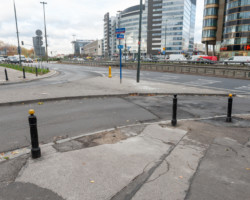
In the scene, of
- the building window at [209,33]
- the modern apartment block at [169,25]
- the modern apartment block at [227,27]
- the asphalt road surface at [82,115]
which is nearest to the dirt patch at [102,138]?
the asphalt road surface at [82,115]

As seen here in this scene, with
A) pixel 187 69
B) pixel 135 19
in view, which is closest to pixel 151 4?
pixel 135 19

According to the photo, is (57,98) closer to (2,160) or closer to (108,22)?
(2,160)

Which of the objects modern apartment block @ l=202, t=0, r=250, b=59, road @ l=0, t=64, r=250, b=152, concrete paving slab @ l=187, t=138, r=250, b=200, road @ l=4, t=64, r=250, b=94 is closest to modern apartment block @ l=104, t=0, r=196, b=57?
modern apartment block @ l=202, t=0, r=250, b=59

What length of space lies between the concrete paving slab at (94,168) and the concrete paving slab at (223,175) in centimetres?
91

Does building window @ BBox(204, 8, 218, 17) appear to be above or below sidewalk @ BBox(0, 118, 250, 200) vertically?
above

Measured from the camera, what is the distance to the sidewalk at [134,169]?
3070 millimetres

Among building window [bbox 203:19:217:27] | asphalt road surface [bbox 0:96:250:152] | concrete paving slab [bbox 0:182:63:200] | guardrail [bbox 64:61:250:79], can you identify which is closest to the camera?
concrete paving slab [bbox 0:182:63:200]

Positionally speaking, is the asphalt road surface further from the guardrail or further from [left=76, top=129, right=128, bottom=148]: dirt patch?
the guardrail

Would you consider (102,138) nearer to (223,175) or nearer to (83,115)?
(83,115)

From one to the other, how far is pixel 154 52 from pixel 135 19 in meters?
29.2

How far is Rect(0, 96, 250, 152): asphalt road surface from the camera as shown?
18.1 feet

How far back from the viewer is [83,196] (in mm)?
2953

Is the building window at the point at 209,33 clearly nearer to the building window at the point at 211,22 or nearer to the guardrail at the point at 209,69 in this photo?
the building window at the point at 211,22

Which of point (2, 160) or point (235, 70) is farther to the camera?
point (235, 70)
